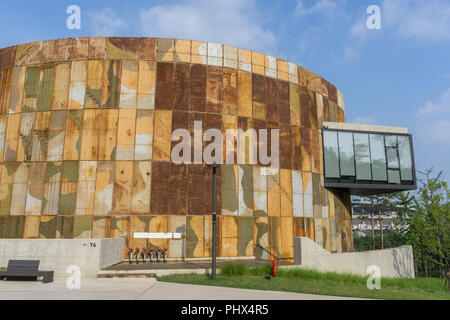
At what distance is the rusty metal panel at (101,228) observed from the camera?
74.2ft

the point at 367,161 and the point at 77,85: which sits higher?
the point at 77,85

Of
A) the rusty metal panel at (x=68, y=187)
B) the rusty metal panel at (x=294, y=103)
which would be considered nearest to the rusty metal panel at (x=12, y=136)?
the rusty metal panel at (x=68, y=187)

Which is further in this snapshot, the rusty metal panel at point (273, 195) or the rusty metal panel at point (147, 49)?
the rusty metal panel at point (273, 195)

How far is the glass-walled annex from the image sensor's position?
95.5 feet

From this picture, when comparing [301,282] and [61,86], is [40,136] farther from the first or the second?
[301,282]

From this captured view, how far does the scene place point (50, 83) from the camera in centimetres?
2506

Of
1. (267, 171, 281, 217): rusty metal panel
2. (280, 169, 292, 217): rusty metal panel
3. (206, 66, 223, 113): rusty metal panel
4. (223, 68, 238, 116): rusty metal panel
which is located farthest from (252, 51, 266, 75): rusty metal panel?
(267, 171, 281, 217): rusty metal panel

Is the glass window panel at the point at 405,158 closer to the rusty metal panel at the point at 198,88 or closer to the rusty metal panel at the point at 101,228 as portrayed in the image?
the rusty metal panel at the point at 198,88

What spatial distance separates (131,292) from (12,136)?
19.5 metres

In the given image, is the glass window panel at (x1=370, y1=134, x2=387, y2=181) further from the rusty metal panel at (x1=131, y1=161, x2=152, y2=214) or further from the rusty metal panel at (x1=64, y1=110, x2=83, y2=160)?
the rusty metal panel at (x1=64, y1=110, x2=83, y2=160)

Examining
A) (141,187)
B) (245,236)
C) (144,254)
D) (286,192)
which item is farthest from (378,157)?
(144,254)

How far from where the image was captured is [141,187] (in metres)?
23.4

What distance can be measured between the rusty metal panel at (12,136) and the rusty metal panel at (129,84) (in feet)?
27.3

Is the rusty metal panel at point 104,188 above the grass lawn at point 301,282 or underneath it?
above
